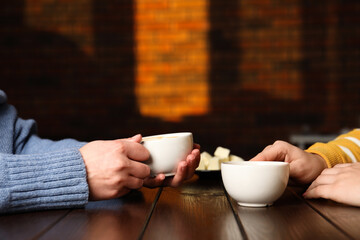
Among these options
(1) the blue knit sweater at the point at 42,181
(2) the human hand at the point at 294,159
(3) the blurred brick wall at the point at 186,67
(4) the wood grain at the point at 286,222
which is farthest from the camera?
(3) the blurred brick wall at the point at 186,67

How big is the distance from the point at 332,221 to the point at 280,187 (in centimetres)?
11

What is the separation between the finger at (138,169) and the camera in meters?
0.74

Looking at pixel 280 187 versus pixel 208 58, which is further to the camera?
pixel 208 58

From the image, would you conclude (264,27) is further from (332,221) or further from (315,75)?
(332,221)

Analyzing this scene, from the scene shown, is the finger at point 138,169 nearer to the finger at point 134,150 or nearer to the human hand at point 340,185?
the finger at point 134,150

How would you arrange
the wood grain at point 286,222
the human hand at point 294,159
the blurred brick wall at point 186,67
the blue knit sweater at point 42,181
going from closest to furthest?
the wood grain at point 286,222 < the blue knit sweater at point 42,181 < the human hand at point 294,159 < the blurred brick wall at point 186,67

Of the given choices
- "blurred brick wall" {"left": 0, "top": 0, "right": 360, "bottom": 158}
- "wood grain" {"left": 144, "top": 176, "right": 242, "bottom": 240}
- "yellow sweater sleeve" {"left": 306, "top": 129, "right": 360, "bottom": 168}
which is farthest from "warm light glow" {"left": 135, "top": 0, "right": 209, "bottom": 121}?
"wood grain" {"left": 144, "top": 176, "right": 242, "bottom": 240}

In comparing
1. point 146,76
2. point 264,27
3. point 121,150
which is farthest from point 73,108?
point 121,150

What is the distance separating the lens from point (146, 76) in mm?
3334

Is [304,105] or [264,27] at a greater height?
[264,27]

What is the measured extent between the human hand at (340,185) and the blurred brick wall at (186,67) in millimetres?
2362

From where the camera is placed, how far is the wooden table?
54cm

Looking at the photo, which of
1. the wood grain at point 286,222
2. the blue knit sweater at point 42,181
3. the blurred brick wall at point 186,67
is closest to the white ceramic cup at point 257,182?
the wood grain at point 286,222

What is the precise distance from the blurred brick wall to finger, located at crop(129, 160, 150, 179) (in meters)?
2.46
